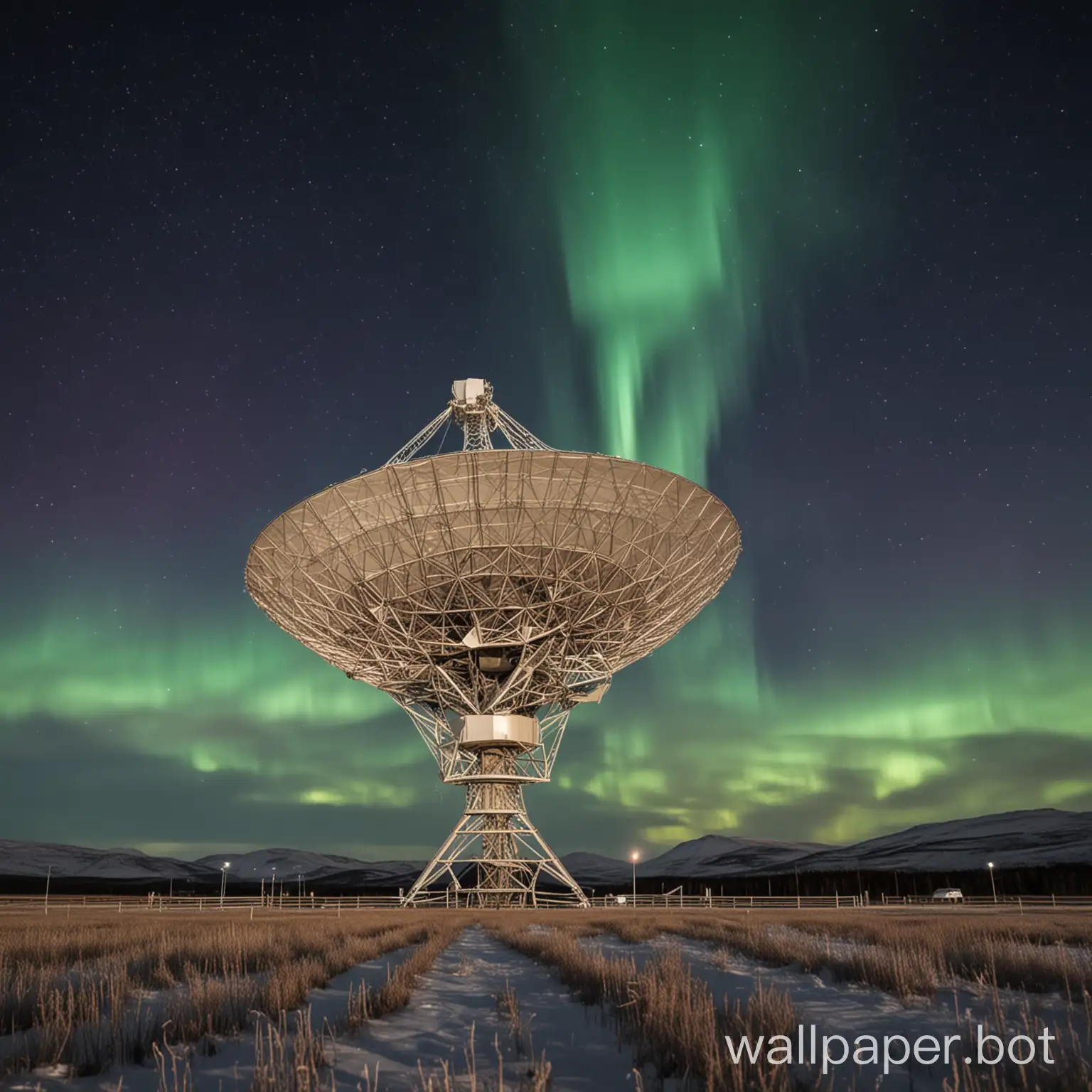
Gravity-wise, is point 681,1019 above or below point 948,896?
above

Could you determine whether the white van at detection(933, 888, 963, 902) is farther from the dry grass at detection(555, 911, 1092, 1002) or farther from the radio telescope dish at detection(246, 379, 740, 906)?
the dry grass at detection(555, 911, 1092, 1002)

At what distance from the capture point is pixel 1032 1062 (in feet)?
16.4

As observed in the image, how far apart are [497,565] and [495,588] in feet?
4.22

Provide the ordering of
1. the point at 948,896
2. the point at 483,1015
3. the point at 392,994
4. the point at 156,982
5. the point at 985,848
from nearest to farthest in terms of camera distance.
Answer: the point at 483,1015 → the point at 392,994 → the point at 156,982 → the point at 948,896 → the point at 985,848

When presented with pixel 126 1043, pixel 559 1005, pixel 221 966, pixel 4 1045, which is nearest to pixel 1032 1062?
pixel 559 1005

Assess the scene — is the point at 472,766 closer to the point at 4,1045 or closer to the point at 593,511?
the point at 593,511

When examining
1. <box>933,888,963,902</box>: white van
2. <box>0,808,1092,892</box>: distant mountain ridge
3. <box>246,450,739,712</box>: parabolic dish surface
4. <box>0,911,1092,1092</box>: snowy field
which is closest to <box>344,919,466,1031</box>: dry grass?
<box>0,911,1092,1092</box>: snowy field

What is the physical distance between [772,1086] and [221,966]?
853cm

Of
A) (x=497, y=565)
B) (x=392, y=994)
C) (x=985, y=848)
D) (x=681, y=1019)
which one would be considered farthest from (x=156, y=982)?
(x=985, y=848)

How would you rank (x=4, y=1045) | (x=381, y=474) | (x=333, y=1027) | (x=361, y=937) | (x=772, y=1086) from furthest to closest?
(x=381, y=474)
(x=361, y=937)
(x=333, y=1027)
(x=4, y=1045)
(x=772, y=1086)

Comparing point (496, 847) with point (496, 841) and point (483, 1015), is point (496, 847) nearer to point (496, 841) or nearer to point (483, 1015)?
point (496, 841)

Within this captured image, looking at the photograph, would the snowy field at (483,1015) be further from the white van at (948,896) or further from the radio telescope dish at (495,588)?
the white van at (948,896)

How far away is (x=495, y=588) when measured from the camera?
31406mm

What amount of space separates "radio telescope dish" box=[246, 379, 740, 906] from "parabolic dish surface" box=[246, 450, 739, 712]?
2.3 inches
